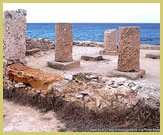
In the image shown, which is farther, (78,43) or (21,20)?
(78,43)

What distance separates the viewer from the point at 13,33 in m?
7.61

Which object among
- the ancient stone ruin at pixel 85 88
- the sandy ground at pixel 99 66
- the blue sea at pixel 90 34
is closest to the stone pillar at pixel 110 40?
the sandy ground at pixel 99 66

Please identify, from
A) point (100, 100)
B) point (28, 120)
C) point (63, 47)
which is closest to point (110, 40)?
point (63, 47)

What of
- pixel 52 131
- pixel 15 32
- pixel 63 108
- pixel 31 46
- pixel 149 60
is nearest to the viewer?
pixel 52 131

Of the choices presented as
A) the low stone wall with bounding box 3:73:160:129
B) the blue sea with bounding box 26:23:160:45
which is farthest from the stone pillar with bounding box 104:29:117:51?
the blue sea with bounding box 26:23:160:45

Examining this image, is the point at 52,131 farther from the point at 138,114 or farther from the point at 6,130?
the point at 138,114

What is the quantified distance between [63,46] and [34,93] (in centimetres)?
361

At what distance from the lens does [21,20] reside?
7.73 m

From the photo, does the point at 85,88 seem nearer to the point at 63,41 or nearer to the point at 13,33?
the point at 13,33

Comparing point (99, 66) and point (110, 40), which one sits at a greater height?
point (110, 40)

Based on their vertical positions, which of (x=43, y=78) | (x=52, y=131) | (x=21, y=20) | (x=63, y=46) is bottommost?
(x=52, y=131)

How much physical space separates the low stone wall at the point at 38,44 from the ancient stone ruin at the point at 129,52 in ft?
21.3

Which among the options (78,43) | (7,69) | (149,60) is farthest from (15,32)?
(78,43)

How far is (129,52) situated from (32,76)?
3.71 m
